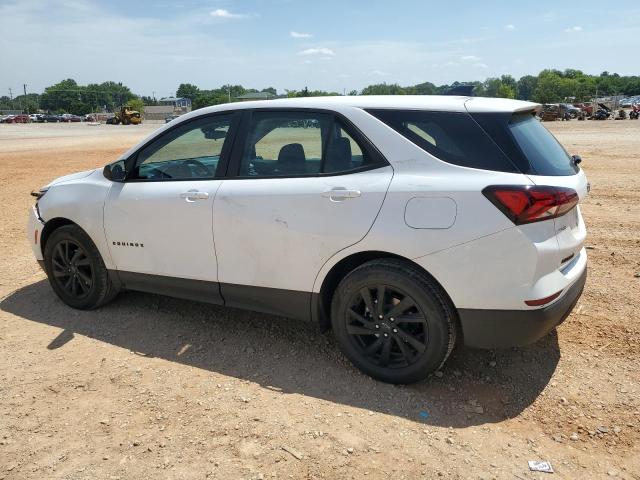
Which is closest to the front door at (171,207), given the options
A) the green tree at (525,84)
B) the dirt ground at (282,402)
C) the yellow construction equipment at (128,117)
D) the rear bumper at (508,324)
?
the dirt ground at (282,402)

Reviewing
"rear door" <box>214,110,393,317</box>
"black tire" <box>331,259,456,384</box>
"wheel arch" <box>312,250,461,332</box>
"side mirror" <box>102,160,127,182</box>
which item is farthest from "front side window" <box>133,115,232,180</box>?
"black tire" <box>331,259,456,384</box>

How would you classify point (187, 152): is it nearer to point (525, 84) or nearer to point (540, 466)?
point (540, 466)

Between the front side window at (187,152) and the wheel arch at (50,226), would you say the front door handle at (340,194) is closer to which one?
the front side window at (187,152)

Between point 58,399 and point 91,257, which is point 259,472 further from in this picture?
point 91,257

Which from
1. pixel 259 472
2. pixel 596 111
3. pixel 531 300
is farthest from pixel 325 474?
pixel 596 111

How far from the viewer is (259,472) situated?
2707mm

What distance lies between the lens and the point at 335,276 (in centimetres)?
361

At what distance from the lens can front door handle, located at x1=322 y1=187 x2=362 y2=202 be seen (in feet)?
10.9

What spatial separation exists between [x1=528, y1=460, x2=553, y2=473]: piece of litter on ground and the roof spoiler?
2.47 meters

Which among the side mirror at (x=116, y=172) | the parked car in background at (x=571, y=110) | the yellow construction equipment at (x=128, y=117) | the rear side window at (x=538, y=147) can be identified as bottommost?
the side mirror at (x=116, y=172)

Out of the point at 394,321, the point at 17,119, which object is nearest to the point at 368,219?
the point at 394,321

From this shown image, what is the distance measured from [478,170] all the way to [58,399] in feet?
9.90

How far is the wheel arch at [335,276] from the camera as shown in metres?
3.34

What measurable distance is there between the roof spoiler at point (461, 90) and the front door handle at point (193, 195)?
1954 mm
